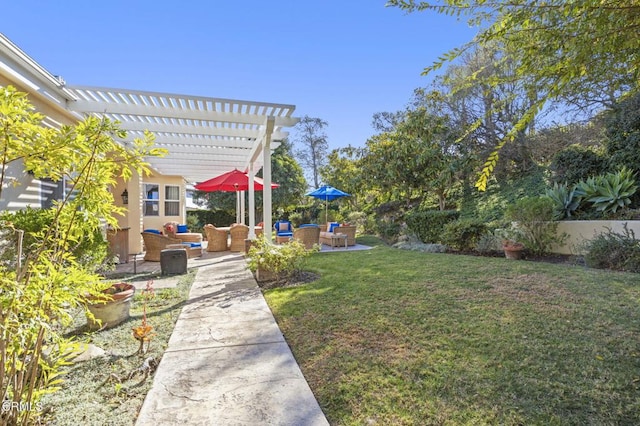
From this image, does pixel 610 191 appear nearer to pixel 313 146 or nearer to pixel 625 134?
pixel 625 134

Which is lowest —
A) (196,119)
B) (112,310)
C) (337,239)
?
(112,310)

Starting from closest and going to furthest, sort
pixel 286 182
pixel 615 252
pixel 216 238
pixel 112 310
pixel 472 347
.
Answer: pixel 472 347, pixel 112 310, pixel 615 252, pixel 216 238, pixel 286 182

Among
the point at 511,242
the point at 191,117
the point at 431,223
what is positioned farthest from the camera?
the point at 431,223

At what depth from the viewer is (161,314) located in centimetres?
456

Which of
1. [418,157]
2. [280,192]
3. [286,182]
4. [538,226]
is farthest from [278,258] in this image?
[286,182]

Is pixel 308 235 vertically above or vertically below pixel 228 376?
above

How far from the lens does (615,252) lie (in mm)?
6352

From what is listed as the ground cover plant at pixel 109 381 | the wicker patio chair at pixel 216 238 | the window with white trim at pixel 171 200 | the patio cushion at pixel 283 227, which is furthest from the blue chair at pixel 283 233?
the ground cover plant at pixel 109 381

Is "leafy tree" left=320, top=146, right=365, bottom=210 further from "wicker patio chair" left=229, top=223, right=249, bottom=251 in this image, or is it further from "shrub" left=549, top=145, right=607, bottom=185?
"shrub" left=549, top=145, right=607, bottom=185

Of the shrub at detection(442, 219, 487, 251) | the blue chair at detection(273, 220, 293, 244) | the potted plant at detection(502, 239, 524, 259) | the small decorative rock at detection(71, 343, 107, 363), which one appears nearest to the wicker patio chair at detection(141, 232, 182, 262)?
the blue chair at detection(273, 220, 293, 244)

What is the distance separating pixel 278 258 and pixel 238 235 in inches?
199

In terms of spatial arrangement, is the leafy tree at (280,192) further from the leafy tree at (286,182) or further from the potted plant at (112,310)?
the potted plant at (112,310)

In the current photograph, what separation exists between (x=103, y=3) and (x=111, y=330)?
270 inches

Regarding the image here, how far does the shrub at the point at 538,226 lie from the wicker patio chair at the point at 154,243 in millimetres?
8987
